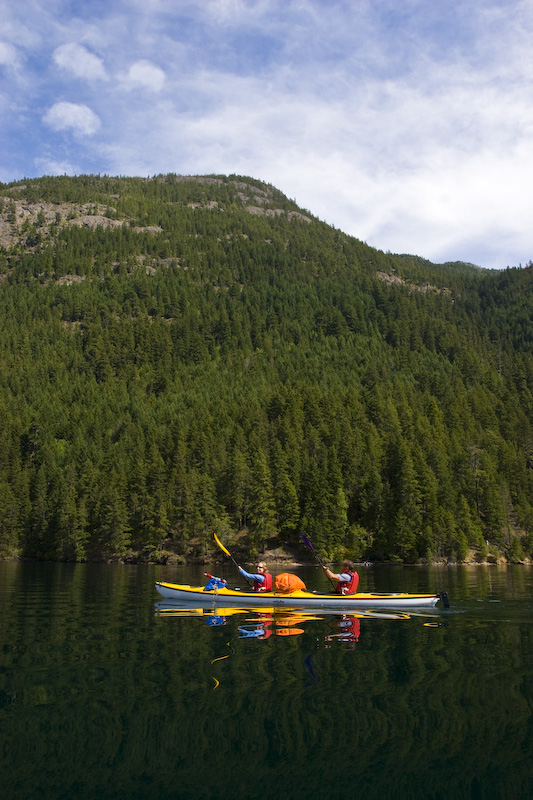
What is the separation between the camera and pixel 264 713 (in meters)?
14.3

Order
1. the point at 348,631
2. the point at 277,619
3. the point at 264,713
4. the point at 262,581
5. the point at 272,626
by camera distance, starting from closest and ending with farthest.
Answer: the point at 264,713 < the point at 348,631 < the point at 272,626 < the point at 277,619 < the point at 262,581

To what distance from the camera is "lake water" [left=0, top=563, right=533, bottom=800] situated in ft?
36.5

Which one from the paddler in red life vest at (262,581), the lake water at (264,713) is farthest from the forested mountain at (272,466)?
the lake water at (264,713)

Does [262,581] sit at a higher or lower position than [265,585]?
higher

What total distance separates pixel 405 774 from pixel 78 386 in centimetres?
16235

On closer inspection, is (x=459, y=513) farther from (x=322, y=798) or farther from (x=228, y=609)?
(x=322, y=798)

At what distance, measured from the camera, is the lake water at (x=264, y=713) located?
11125mm

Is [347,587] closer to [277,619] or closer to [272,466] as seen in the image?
[277,619]

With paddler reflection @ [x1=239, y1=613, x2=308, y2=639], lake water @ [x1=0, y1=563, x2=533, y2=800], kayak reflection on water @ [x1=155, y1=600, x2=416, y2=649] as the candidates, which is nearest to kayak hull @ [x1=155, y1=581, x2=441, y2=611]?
kayak reflection on water @ [x1=155, y1=600, x2=416, y2=649]

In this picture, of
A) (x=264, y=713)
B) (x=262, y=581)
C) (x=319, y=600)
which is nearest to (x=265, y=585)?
(x=262, y=581)

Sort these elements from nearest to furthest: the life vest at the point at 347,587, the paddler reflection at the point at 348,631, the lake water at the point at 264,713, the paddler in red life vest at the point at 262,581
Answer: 1. the lake water at the point at 264,713
2. the paddler reflection at the point at 348,631
3. the life vest at the point at 347,587
4. the paddler in red life vest at the point at 262,581

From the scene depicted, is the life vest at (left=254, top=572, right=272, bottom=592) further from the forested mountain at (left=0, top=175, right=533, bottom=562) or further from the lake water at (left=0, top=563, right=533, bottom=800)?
the forested mountain at (left=0, top=175, right=533, bottom=562)

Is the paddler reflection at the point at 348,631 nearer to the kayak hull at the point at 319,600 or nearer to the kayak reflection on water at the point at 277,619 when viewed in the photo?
the kayak reflection on water at the point at 277,619

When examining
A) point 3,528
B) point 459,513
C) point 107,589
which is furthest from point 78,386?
point 107,589
